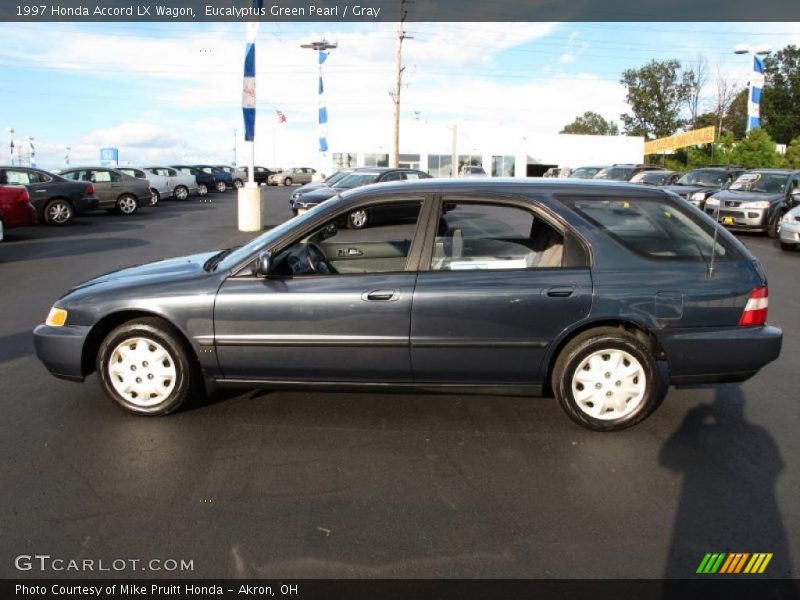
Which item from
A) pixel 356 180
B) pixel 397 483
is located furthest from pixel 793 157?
pixel 397 483

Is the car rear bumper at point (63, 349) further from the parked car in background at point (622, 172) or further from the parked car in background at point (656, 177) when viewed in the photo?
the parked car in background at point (622, 172)

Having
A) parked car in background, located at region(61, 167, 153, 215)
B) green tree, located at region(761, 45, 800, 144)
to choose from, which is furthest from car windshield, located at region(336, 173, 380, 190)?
green tree, located at region(761, 45, 800, 144)

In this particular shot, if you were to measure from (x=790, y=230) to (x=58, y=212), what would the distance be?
17.4 metres

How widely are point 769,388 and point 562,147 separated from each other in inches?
2478

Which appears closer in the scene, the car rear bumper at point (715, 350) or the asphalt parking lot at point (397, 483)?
the asphalt parking lot at point (397, 483)

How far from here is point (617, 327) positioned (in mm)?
4402

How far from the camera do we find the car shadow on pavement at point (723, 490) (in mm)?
3100

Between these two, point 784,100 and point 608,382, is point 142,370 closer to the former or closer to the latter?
point 608,382

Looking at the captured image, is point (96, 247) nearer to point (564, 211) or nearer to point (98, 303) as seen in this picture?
point (98, 303)

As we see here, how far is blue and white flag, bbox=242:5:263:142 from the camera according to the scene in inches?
611

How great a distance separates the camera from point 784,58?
7450 cm

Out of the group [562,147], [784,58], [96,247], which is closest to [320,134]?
[96,247]

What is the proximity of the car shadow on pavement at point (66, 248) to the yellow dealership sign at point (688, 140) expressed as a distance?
3094 centimetres

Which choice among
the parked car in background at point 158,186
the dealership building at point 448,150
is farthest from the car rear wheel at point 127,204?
the dealership building at point 448,150
